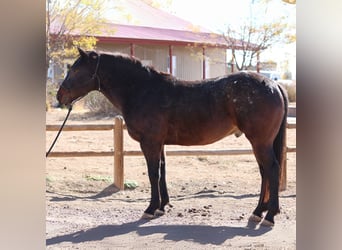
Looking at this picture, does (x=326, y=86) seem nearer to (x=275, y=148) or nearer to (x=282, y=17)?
(x=275, y=148)

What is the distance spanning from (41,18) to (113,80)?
4.56 meters

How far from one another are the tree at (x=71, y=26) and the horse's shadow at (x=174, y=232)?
29.1ft

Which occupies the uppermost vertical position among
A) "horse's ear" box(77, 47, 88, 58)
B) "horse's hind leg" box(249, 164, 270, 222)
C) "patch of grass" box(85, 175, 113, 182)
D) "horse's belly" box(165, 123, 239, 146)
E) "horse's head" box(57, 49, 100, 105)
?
"horse's ear" box(77, 47, 88, 58)

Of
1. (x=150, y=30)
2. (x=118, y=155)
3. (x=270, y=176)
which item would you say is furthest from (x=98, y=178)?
(x=150, y=30)

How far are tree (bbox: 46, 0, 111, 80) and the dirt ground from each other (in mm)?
4822

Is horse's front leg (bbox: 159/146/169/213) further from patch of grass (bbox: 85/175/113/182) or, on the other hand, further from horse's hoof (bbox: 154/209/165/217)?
patch of grass (bbox: 85/175/113/182)

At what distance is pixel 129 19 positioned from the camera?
1648cm

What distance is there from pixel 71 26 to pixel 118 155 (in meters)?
8.15

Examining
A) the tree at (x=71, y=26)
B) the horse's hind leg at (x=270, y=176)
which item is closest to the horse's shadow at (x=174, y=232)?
the horse's hind leg at (x=270, y=176)

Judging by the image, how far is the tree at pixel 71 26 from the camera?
42.5 ft

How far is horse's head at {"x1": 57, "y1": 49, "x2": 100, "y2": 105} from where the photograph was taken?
17.0ft

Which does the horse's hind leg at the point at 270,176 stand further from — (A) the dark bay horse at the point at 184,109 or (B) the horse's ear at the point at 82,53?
(B) the horse's ear at the point at 82,53

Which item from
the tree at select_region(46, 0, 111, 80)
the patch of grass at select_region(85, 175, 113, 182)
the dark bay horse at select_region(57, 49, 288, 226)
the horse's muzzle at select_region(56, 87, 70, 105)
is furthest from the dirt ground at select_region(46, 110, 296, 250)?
the tree at select_region(46, 0, 111, 80)

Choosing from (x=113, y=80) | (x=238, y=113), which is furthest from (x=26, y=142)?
(x=113, y=80)
